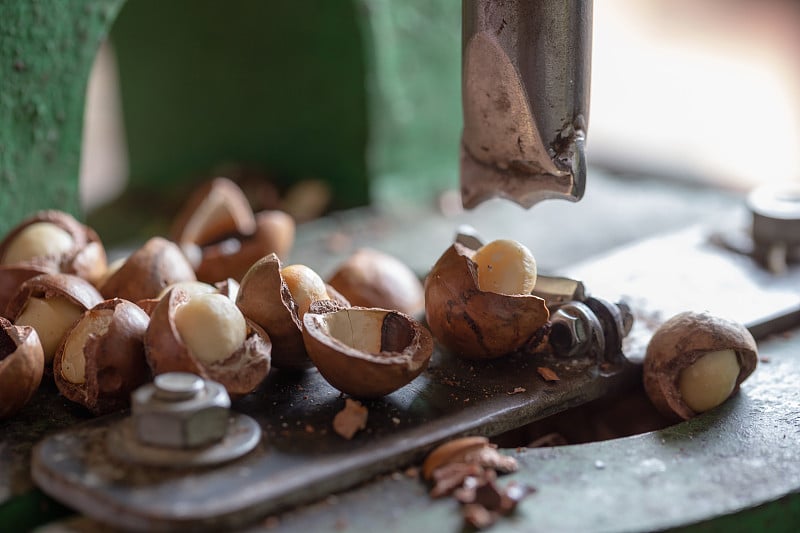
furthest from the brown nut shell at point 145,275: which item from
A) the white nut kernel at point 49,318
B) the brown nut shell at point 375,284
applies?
the brown nut shell at point 375,284

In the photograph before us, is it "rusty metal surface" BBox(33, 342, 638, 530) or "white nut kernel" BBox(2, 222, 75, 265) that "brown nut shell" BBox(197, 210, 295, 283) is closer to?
"white nut kernel" BBox(2, 222, 75, 265)

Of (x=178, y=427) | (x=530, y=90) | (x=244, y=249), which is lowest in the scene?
(x=244, y=249)

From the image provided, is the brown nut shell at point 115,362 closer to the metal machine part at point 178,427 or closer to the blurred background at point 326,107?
the metal machine part at point 178,427

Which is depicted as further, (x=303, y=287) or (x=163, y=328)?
(x=303, y=287)

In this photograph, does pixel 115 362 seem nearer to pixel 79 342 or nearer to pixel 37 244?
pixel 79 342

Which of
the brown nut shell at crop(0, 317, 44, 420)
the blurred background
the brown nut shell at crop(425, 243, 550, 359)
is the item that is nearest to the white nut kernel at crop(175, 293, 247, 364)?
the brown nut shell at crop(0, 317, 44, 420)

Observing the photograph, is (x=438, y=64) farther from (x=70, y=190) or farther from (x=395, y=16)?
(x=70, y=190)

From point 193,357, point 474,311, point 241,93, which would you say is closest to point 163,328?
point 193,357
